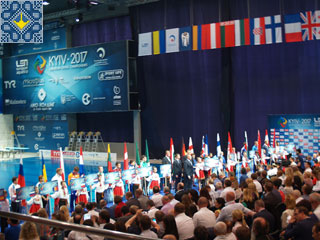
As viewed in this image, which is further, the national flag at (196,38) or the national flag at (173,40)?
the national flag at (173,40)

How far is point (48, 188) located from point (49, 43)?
67.5 feet

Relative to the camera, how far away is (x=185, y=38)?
21.2 m

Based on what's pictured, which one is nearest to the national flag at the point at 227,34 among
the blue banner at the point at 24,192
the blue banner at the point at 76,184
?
the blue banner at the point at 76,184

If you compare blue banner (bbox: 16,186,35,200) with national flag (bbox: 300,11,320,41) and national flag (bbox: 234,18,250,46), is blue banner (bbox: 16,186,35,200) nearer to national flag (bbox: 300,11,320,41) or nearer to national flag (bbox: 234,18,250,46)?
national flag (bbox: 234,18,250,46)

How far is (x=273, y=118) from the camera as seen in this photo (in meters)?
20.3

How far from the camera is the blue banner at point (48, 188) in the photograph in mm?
11577

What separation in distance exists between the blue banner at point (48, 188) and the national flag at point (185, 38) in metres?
11.7

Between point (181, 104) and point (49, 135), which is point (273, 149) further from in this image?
point (49, 135)

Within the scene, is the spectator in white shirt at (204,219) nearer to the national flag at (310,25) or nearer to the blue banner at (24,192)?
the blue banner at (24,192)

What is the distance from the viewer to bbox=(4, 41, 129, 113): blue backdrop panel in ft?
80.9

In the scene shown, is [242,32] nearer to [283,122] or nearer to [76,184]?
[283,122]

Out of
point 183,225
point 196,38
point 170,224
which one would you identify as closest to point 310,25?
point 196,38

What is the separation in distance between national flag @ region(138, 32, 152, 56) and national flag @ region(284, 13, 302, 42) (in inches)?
295

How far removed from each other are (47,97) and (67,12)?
241 inches
